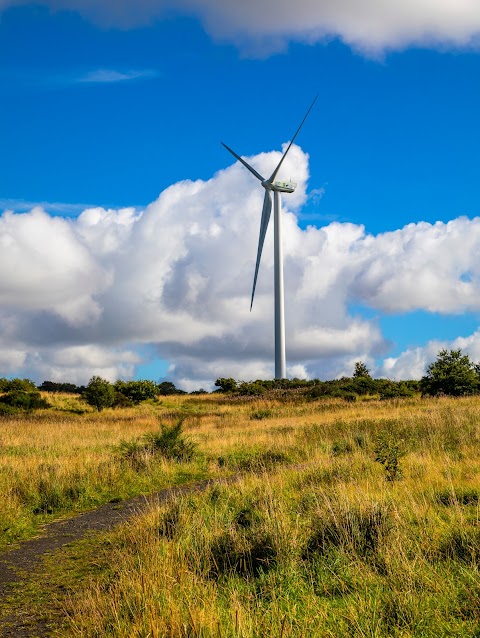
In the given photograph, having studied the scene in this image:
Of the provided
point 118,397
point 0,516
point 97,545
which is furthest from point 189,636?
point 118,397

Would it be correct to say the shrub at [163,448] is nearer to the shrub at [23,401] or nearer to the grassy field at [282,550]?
the grassy field at [282,550]

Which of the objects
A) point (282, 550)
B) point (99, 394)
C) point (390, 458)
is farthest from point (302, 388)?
point (282, 550)

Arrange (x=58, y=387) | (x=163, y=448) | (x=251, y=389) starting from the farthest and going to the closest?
(x=58, y=387) < (x=251, y=389) < (x=163, y=448)

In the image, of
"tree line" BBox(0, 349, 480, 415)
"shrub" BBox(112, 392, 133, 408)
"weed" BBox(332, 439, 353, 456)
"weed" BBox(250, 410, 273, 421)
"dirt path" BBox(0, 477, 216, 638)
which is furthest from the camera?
"shrub" BBox(112, 392, 133, 408)

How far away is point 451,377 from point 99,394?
31131 millimetres

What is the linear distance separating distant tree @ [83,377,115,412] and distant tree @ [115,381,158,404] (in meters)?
7.94

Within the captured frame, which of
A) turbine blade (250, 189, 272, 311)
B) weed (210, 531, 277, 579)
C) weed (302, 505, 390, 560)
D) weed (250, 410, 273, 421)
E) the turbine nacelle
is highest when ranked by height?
the turbine nacelle

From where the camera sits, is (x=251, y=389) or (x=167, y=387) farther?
(x=167, y=387)

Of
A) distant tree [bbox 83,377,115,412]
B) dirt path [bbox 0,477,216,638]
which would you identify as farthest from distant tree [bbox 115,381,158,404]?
dirt path [bbox 0,477,216,638]

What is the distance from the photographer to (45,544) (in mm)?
11250

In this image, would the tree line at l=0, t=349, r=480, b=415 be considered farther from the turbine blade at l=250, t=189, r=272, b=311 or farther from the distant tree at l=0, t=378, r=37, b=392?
the turbine blade at l=250, t=189, r=272, b=311

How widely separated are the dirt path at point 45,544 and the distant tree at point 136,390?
48.8 m

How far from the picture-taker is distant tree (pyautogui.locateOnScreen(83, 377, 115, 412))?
54844 mm

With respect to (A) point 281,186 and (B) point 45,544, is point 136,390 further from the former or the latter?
(B) point 45,544
